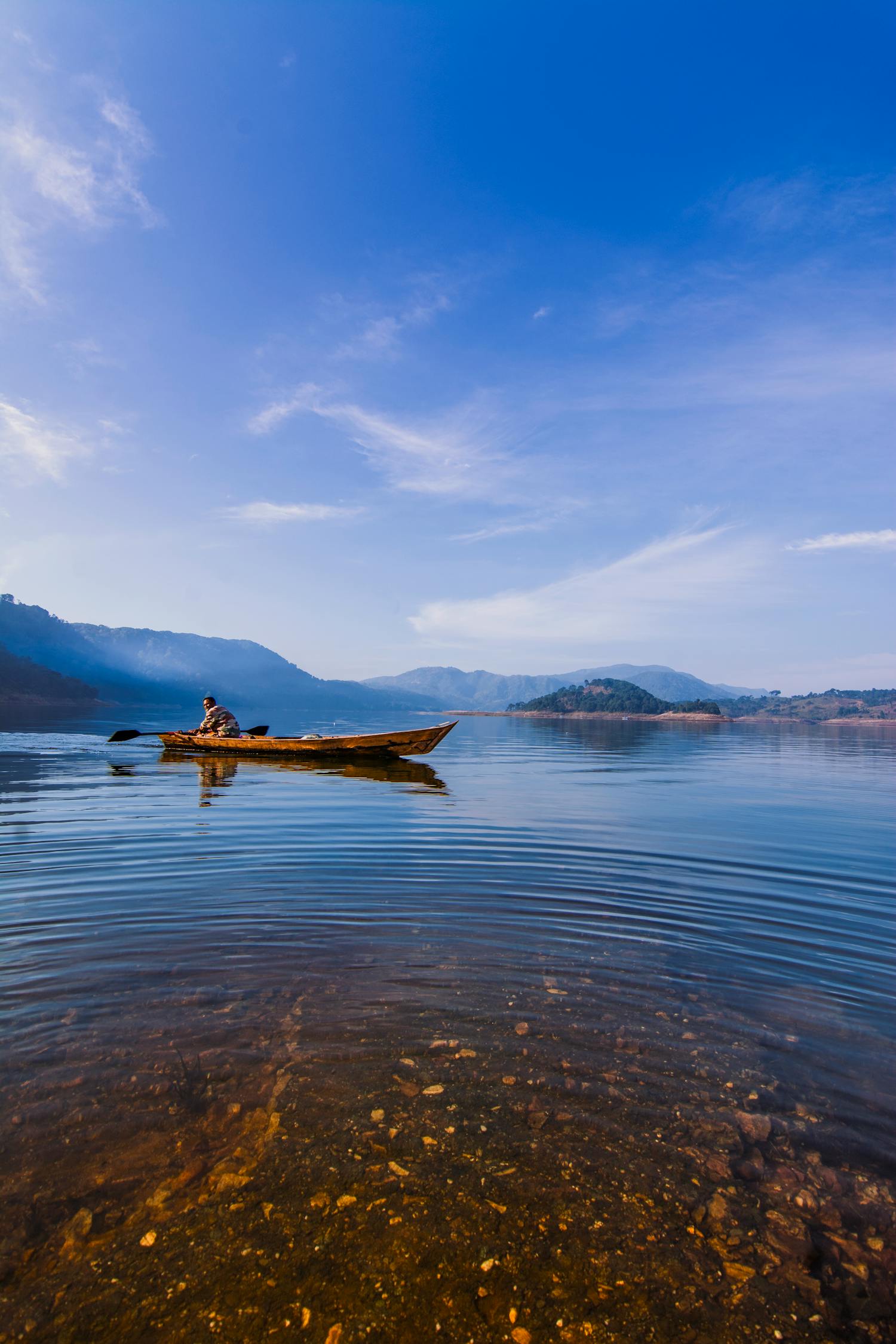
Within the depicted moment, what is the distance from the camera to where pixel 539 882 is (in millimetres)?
11594

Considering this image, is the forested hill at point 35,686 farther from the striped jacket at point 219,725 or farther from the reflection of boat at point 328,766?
the reflection of boat at point 328,766

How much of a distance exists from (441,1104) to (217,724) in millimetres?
33679

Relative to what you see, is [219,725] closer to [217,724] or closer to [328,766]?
[217,724]

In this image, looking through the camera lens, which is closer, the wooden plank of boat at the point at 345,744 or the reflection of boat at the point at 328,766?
the reflection of boat at the point at 328,766

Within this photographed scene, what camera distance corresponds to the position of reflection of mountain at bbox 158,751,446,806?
26.7 m

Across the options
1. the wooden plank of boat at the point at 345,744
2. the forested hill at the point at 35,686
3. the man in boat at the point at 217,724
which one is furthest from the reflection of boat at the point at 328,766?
the forested hill at the point at 35,686

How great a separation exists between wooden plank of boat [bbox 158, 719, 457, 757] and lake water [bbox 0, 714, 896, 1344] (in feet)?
65.7

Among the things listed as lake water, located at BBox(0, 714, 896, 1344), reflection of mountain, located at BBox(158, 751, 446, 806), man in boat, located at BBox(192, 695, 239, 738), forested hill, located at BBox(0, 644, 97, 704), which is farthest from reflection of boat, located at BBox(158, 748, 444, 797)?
forested hill, located at BBox(0, 644, 97, 704)

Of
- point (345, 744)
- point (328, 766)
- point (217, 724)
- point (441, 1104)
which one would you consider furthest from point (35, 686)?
point (441, 1104)

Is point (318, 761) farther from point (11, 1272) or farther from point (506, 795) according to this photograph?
point (11, 1272)

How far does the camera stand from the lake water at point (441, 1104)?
334 centimetres

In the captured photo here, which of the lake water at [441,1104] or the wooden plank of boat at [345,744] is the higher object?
the wooden plank of boat at [345,744]

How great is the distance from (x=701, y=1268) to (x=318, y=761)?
30584 millimetres

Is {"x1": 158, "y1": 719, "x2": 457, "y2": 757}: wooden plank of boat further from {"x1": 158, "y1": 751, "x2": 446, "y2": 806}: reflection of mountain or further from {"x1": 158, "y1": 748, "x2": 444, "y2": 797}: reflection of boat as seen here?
{"x1": 158, "y1": 751, "x2": 446, "y2": 806}: reflection of mountain
